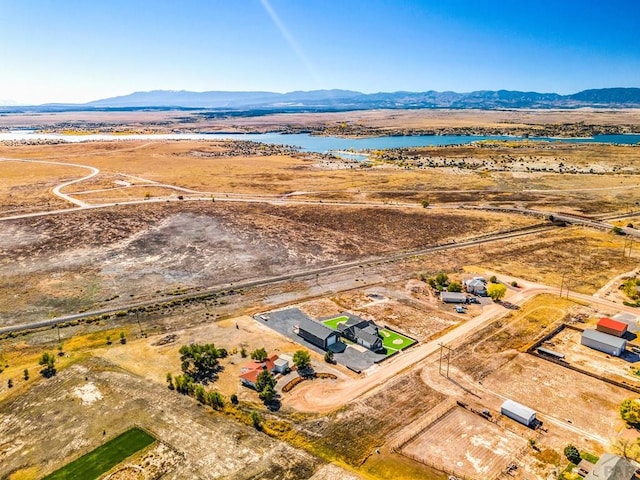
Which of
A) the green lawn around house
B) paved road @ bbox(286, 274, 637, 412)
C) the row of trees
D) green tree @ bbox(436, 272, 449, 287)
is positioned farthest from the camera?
green tree @ bbox(436, 272, 449, 287)

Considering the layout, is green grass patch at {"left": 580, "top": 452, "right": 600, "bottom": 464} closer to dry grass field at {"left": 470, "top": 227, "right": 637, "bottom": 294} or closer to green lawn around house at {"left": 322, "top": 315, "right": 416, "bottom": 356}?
green lawn around house at {"left": 322, "top": 315, "right": 416, "bottom": 356}

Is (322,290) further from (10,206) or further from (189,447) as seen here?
(10,206)

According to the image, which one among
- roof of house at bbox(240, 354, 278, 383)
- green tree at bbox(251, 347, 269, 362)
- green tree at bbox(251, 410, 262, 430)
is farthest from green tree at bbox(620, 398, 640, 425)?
green tree at bbox(251, 347, 269, 362)

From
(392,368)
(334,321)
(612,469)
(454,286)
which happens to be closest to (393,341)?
(392,368)

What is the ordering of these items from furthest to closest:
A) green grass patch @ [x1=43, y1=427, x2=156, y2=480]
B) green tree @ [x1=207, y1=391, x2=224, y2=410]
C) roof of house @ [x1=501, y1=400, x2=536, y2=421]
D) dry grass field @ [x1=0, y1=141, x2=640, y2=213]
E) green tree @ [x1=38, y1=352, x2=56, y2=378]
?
dry grass field @ [x1=0, y1=141, x2=640, y2=213] < green tree @ [x1=38, y1=352, x2=56, y2=378] < green tree @ [x1=207, y1=391, x2=224, y2=410] < roof of house @ [x1=501, y1=400, x2=536, y2=421] < green grass patch @ [x1=43, y1=427, x2=156, y2=480]

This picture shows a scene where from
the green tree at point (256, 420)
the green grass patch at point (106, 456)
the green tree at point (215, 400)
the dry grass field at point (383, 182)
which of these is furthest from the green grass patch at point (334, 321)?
the dry grass field at point (383, 182)

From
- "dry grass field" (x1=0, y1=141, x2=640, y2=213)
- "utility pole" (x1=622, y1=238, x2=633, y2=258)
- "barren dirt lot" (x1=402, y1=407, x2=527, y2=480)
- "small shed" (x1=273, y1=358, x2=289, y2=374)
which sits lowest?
"barren dirt lot" (x1=402, y1=407, x2=527, y2=480)

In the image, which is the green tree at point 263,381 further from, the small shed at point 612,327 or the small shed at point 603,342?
the small shed at point 612,327

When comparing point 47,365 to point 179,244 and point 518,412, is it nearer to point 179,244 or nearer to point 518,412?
point 179,244
